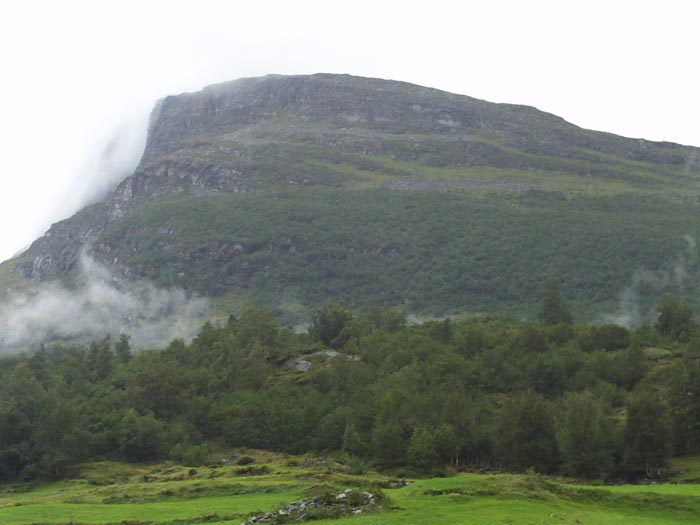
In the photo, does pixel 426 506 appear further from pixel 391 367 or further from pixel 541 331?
pixel 541 331

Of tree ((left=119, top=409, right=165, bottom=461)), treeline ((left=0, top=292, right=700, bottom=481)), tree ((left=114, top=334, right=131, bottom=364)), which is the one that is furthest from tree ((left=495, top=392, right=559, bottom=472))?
tree ((left=114, top=334, right=131, bottom=364))

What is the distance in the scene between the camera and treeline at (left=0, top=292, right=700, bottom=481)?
289 feet

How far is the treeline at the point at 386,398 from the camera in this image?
289 ft

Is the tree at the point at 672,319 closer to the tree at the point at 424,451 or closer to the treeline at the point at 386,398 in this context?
the treeline at the point at 386,398

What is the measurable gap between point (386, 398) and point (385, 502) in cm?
5257

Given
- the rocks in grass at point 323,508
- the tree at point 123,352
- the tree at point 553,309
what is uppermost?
the tree at point 553,309

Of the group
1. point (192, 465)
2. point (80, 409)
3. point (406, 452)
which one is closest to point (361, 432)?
point (406, 452)

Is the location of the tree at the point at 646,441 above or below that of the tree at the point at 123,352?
above

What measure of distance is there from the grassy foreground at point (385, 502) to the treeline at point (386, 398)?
19.0m

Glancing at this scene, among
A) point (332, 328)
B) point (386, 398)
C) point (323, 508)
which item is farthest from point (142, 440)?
point (323, 508)

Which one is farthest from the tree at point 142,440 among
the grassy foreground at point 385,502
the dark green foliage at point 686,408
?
the dark green foliage at point 686,408

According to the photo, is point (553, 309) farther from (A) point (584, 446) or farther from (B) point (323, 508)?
(B) point (323, 508)

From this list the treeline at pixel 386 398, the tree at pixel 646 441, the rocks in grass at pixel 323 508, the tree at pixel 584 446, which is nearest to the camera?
the rocks in grass at pixel 323 508

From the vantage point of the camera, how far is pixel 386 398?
103 meters
